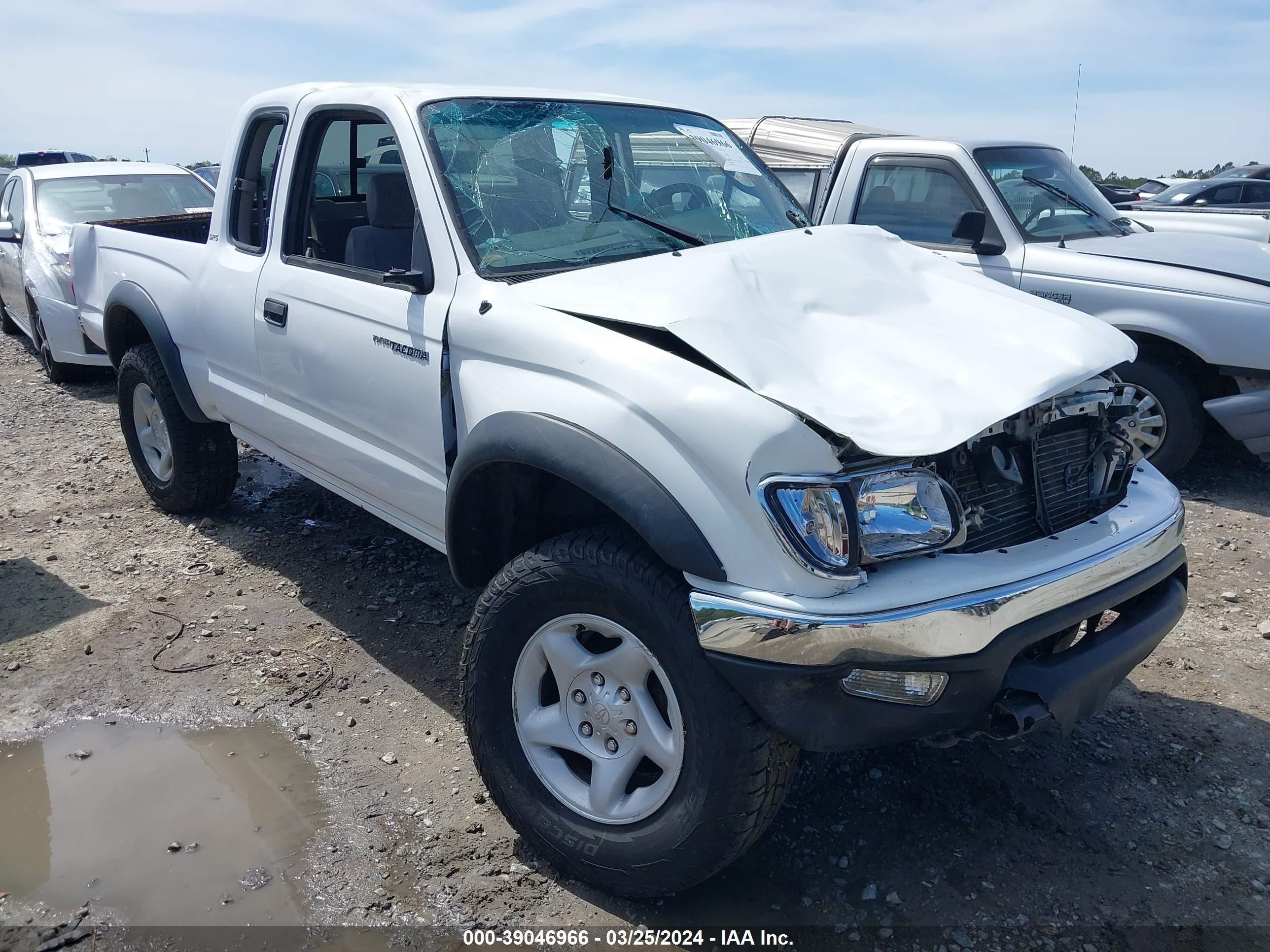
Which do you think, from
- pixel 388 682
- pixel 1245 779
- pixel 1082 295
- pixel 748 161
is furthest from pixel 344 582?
pixel 1082 295

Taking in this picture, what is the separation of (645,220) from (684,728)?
1.77m

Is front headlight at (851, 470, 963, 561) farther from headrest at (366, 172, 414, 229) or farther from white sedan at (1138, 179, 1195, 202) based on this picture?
white sedan at (1138, 179, 1195, 202)

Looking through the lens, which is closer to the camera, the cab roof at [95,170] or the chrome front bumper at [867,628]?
the chrome front bumper at [867,628]

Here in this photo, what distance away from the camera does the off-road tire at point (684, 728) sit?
7.18 ft

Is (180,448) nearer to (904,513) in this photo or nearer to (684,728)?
(684,728)

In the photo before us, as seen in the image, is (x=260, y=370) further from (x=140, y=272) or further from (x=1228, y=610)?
(x=1228, y=610)

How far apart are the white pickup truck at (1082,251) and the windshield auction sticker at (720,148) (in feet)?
6.88

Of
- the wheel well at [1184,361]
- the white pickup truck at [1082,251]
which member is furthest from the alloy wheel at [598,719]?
the wheel well at [1184,361]

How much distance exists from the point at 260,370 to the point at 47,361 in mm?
5391

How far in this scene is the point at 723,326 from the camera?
2.43 meters

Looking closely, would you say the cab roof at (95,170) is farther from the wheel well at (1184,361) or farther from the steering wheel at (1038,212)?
the wheel well at (1184,361)

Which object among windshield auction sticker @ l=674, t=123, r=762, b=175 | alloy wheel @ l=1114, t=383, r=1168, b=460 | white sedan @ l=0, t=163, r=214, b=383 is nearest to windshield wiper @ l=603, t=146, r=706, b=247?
windshield auction sticker @ l=674, t=123, r=762, b=175

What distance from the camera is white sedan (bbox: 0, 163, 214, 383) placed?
7391 mm

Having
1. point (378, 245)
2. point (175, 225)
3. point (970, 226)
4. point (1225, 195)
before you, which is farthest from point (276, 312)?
point (1225, 195)
